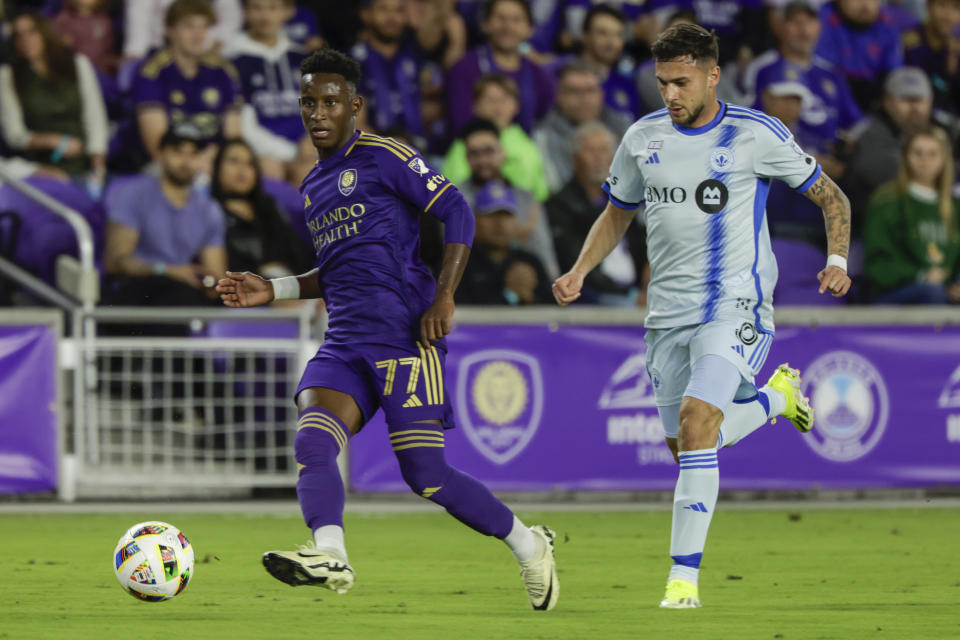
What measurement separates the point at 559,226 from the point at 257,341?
288cm

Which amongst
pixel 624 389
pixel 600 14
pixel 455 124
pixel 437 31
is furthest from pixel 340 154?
pixel 600 14

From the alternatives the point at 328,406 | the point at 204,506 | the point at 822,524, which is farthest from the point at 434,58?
the point at 328,406

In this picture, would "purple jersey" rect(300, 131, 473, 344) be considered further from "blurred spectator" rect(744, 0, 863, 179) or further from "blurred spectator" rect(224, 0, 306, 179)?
"blurred spectator" rect(744, 0, 863, 179)

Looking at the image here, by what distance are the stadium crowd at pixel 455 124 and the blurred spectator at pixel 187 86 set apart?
0.06 ft

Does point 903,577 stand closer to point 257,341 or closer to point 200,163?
point 257,341

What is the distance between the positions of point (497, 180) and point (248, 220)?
6.81 feet

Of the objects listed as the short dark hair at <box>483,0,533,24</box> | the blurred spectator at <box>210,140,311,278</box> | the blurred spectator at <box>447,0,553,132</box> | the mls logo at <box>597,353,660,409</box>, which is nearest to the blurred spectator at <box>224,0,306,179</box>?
the blurred spectator at <box>210,140,311,278</box>

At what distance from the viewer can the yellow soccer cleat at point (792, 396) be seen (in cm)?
666

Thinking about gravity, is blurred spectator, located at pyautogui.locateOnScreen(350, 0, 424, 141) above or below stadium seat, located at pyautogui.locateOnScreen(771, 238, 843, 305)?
above

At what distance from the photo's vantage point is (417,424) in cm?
580

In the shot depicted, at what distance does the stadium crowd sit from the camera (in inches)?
469

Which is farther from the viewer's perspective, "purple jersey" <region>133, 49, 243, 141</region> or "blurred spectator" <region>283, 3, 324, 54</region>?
"blurred spectator" <region>283, 3, 324, 54</region>

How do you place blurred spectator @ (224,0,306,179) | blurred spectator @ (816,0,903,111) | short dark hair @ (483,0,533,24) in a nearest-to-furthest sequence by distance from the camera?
blurred spectator @ (224,0,306,179), short dark hair @ (483,0,533,24), blurred spectator @ (816,0,903,111)

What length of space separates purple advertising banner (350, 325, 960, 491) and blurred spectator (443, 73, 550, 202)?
7.64ft
